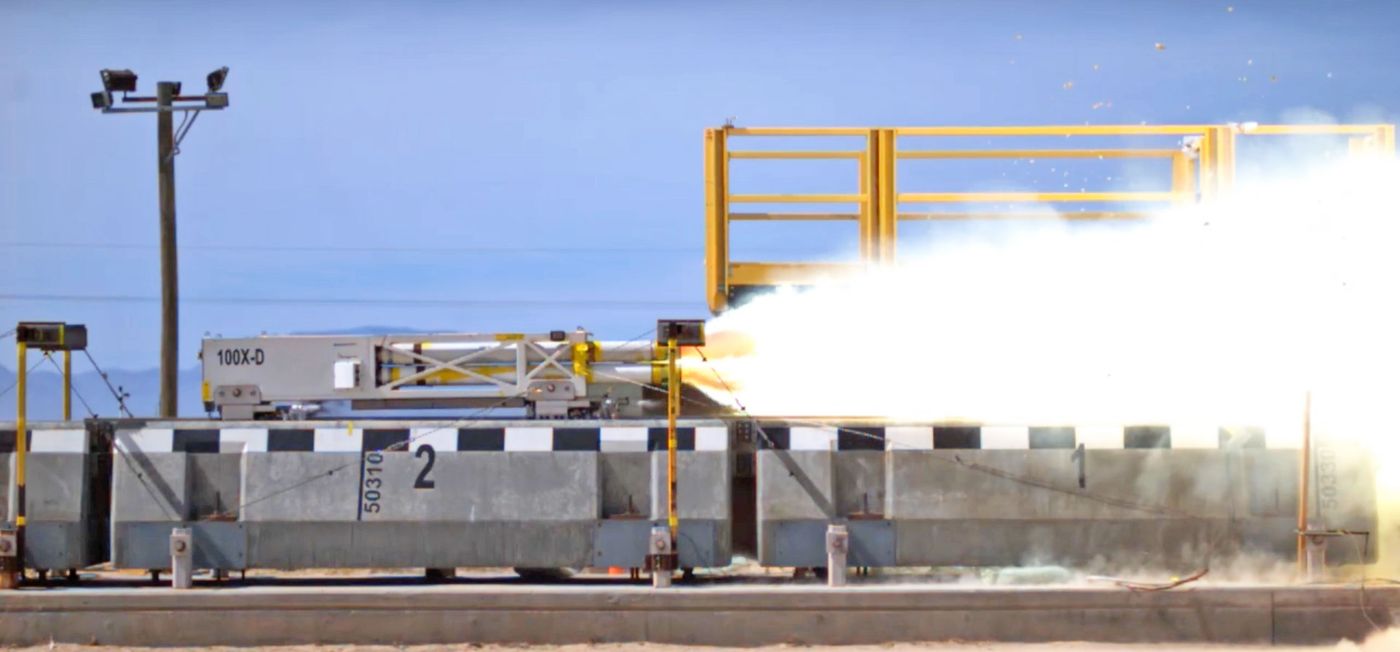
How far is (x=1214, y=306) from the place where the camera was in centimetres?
1590

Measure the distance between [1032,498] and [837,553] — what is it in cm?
169

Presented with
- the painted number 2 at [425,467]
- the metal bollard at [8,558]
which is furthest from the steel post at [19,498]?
the painted number 2 at [425,467]

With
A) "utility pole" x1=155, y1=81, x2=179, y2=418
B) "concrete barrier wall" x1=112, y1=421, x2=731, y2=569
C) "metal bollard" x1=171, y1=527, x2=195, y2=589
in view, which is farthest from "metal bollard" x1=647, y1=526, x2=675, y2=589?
"utility pole" x1=155, y1=81, x2=179, y2=418

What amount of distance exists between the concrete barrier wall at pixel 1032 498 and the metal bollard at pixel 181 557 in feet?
14.7

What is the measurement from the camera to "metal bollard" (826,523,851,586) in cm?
1345

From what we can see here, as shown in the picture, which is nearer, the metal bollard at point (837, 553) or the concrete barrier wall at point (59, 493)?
the metal bollard at point (837, 553)

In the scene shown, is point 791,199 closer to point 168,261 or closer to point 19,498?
point 19,498

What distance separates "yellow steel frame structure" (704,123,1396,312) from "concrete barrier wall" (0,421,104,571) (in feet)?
19.2

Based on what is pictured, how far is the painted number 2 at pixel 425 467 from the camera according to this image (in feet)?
45.6

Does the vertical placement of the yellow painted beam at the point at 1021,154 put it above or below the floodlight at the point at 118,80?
below

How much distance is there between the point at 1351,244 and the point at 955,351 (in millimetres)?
3667

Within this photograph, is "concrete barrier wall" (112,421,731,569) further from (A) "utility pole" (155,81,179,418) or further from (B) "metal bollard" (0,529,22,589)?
(A) "utility pole" (155,81,179,418)

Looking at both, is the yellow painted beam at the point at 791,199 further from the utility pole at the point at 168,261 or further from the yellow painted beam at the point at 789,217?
the utility pole at the point at 168,261

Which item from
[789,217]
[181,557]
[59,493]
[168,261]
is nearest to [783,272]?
[789,217]
